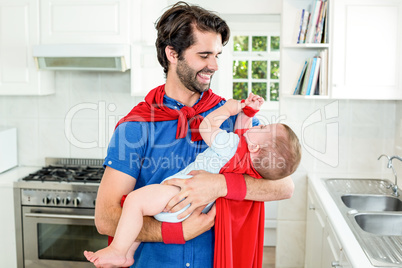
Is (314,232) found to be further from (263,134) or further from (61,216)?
(61,216)

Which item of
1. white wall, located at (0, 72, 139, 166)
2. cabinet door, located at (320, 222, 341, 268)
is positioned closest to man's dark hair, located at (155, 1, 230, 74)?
cabinet door, located at (320, 222, 341, 268)

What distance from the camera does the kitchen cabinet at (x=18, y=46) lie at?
10.5ft

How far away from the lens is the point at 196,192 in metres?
1.53

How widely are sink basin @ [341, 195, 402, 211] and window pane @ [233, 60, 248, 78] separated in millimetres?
2482

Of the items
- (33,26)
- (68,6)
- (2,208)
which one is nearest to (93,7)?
(68,6)

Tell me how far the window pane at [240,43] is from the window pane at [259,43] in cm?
9

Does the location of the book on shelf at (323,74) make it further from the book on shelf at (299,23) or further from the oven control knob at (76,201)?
the oven control knob at (76,201)

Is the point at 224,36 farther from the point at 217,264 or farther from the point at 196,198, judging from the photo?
the point at 217,264

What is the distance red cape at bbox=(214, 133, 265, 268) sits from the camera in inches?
63.3

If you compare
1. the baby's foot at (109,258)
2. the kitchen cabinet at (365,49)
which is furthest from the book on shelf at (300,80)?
the baby's foot at (109,258)

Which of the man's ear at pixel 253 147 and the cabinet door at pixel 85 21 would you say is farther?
the cabinet door at pixel 85 21

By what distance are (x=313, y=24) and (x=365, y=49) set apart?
1.33 ft

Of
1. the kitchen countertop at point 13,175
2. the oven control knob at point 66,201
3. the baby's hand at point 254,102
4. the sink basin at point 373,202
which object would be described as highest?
the baby's hand at point 254,102

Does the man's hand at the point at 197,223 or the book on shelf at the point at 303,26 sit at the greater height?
the book on shelf at the point at 303,26
